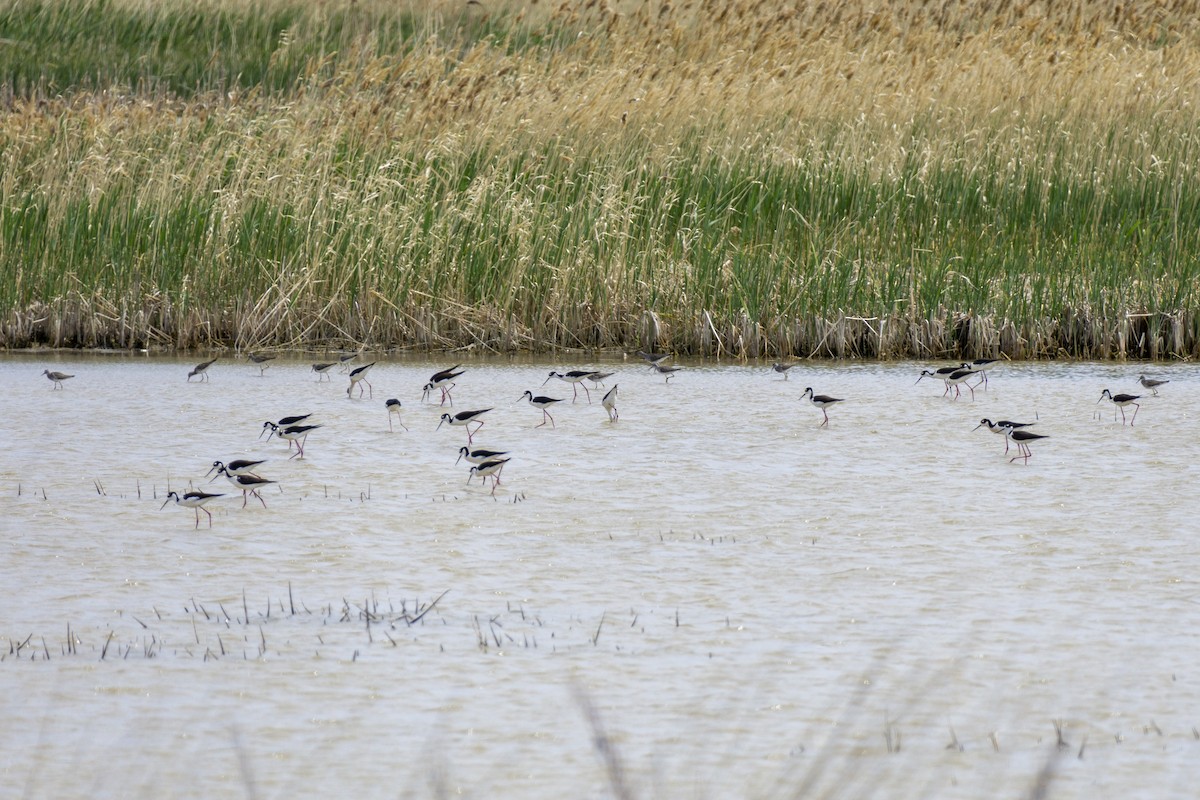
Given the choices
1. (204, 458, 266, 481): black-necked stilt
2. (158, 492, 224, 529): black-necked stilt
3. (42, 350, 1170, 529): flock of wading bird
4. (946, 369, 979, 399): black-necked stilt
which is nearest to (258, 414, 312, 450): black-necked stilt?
(42, 350, 1170, 529): flock of wading bird

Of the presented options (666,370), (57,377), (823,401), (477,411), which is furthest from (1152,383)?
(57,377)

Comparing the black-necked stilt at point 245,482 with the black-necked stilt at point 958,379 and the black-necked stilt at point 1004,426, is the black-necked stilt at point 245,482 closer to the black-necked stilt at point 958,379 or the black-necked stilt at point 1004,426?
the black-necked stilt at point 1004,426

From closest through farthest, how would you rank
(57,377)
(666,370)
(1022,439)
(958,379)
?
(1022,439) < (958,379) < (57,377) < (666,370)

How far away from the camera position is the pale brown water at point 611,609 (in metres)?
3.46

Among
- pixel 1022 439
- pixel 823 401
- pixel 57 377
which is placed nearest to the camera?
pixel 1022 439

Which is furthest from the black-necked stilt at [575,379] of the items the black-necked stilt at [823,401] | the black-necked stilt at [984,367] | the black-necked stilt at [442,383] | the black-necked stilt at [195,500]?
the black-necked stilt at [195,500]

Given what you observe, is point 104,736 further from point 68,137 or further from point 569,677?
point 68,137

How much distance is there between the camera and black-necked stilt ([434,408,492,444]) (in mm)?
7602

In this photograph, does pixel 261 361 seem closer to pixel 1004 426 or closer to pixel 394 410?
pixel 394 410

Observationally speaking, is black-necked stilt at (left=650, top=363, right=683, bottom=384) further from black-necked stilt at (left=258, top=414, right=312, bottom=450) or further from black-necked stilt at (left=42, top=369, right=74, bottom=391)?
black-necked stilt at (left=42, top=369, right=74, bottom=391)

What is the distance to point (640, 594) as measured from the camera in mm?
4836

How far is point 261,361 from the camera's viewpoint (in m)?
9.88

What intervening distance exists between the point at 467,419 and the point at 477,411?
7cm

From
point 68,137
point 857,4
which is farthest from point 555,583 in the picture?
point 857,4
